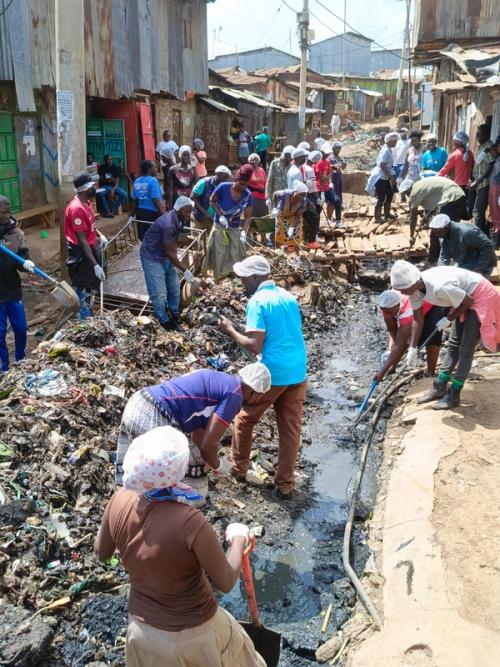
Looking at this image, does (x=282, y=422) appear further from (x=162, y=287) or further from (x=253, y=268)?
(x=162, y=287)

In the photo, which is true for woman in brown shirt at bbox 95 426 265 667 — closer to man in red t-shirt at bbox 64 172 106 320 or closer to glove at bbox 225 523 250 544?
glove at bbox 225 523 250 544

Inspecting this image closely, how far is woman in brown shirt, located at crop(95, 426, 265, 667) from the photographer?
2.25 m

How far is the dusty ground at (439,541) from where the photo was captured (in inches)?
132

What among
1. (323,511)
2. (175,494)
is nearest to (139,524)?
(175,494)

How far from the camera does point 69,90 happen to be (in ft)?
24.0

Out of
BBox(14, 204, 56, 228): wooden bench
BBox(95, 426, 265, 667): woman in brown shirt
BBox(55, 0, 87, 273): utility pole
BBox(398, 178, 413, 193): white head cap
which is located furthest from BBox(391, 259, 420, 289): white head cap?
BBox(398, 178, 413, 193): white head cap

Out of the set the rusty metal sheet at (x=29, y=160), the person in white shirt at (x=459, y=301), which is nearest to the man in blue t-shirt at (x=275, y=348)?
the person in white shirt at (x=459, y=301)

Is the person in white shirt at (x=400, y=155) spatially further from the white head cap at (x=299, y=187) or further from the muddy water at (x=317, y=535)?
the muddy water at (x=317, y=535)

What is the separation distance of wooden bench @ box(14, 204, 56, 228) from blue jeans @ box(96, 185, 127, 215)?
1.11m

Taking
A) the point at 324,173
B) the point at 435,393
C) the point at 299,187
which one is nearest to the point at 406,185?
the point at 324,173

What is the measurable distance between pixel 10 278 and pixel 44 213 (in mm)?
6575

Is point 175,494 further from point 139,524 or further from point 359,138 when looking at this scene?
point 359,138

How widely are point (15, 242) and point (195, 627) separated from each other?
5068mm

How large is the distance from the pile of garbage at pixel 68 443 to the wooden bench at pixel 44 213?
5.32 meters
